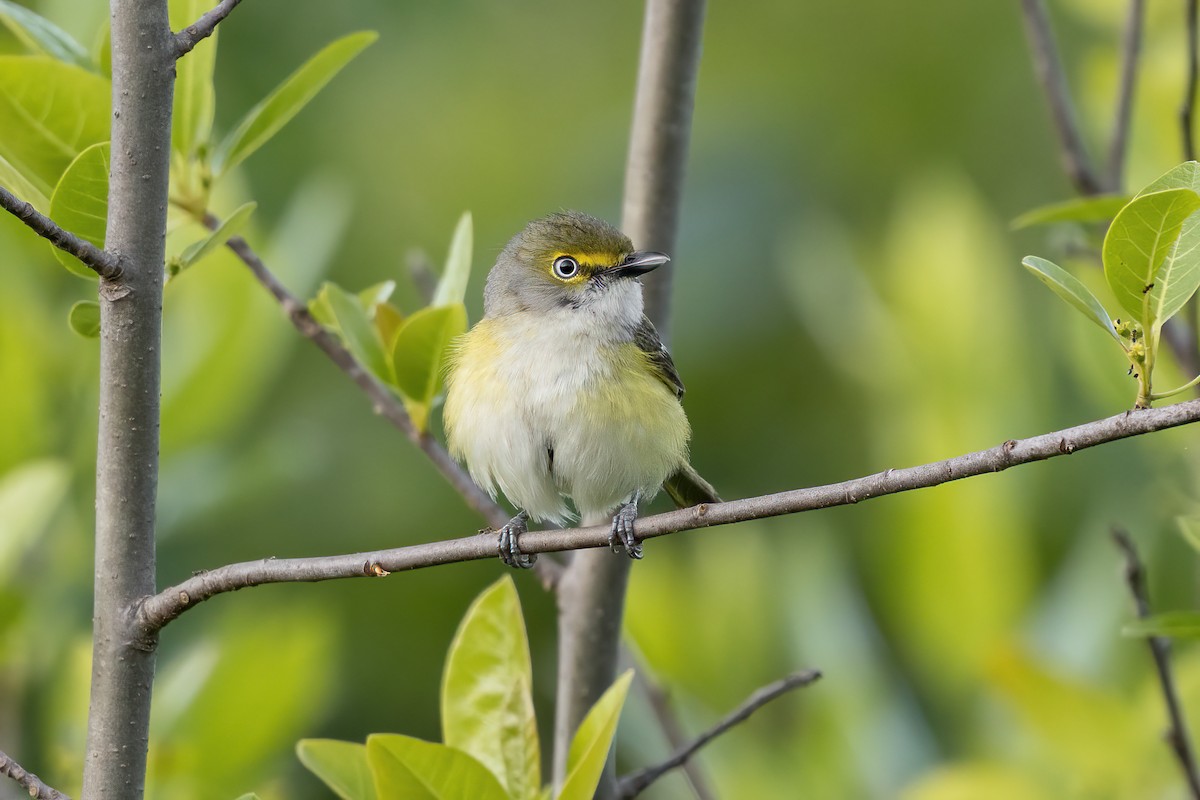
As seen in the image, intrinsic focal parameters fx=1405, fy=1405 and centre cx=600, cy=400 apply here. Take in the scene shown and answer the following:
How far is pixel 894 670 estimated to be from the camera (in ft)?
13.4

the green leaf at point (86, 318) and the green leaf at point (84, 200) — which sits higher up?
the green leaf at point (84, 200)

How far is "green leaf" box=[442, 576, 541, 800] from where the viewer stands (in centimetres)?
239

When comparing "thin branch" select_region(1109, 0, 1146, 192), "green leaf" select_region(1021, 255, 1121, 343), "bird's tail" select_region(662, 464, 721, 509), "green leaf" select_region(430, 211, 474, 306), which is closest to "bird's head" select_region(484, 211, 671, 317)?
"bird's tail" select_region(662, 464, 721, 509)

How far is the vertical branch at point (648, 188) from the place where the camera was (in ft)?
8.67

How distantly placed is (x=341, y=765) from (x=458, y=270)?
104 centimetres

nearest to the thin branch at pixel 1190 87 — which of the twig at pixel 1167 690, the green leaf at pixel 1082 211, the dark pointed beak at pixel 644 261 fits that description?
the green leaf at pixel 1082 211

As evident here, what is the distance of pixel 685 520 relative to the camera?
1977 mm

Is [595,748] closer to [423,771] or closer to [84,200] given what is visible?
[423,771]

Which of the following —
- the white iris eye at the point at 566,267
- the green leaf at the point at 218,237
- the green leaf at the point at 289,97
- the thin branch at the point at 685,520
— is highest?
the white iris eye at the point at 566,267

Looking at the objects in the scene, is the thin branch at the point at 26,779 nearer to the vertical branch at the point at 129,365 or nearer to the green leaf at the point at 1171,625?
the vertical branch at the point at 129,365

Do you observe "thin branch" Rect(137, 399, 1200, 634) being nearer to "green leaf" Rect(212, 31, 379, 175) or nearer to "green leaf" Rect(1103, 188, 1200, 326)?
"green leaf" Rect(1103, 188, 1200, 326)

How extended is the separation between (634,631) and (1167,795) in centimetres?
137

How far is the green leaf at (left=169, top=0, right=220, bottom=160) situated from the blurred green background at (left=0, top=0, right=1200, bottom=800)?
41.7 inches

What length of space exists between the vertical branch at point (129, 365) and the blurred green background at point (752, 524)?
1.31 m
